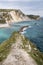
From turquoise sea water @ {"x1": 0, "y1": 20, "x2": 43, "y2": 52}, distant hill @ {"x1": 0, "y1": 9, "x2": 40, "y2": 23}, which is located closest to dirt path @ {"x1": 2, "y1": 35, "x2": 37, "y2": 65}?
turquoise sea water @ {"x1": 0, "y1": 20, "x2": 43, "y2": 52}

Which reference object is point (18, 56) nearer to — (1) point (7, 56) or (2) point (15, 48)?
(1) point (7, 56)

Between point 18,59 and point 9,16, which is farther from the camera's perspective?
point 9,16

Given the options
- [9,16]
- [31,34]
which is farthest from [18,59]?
[9,16]

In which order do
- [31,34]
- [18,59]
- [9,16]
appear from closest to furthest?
[18,59], [31,34], [9,16]

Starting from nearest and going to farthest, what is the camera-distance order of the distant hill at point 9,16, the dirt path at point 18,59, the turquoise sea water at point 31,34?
the dirt path at point 18,59
the turquoise sea water at point 31,34
the distant hill at point 9,16

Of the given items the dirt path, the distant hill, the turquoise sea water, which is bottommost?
the distant hill

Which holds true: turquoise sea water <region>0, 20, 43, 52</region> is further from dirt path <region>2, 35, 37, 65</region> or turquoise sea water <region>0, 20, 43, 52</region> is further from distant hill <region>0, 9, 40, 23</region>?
distant hill <region>0, 9, 40, 23</region>

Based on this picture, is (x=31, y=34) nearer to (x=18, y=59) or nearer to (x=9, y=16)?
(x=18, y=59)

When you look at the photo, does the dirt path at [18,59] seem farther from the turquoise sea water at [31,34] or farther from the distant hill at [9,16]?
the distant hill at [9,16]

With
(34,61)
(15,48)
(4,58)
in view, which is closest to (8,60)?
(4,58)

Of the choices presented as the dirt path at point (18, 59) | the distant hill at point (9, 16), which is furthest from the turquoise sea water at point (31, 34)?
the distant hill at point (9, 16)

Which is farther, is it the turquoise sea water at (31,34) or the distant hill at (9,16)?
the distant hill at (9,16)
